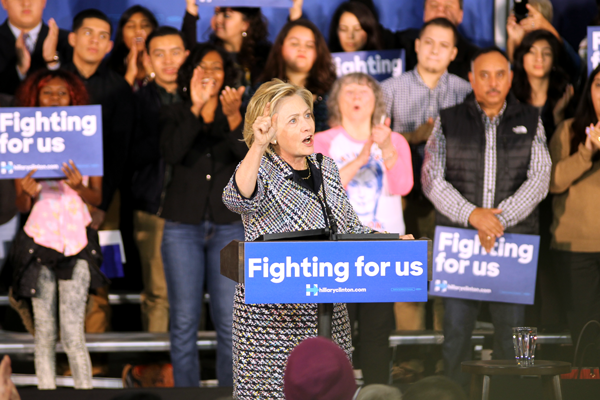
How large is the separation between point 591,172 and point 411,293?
9.09ft

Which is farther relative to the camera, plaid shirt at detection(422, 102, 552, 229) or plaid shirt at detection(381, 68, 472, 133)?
plaid shirt at detection(381, 68, 472, 133)

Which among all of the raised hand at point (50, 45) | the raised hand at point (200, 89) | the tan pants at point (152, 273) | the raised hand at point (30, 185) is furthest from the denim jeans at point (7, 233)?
the raised hand at point (200, 89)

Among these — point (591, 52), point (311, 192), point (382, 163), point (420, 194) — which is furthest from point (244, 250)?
point (591, 52)

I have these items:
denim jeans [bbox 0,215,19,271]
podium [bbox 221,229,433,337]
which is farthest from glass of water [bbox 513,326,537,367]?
denim jeans [bbox 0,215,19,271]

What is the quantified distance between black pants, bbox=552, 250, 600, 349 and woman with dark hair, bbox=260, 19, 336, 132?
1.73m

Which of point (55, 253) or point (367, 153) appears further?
point (367, 153)

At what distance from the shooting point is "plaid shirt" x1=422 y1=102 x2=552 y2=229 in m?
4.02

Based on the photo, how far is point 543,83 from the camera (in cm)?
443

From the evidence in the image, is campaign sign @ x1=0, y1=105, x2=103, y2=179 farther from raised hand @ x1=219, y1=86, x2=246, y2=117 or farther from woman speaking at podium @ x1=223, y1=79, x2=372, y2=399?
woman speaking at podium @ x1=223, y1=79, x2=372, y2=399

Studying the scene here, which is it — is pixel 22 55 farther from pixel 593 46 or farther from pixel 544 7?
pixel 593 46

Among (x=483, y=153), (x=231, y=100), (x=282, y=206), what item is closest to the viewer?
(x=282, y=206)

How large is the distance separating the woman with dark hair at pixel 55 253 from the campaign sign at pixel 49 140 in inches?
2.4

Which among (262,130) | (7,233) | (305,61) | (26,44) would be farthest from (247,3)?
(262,130)

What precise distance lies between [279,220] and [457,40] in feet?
9.17
